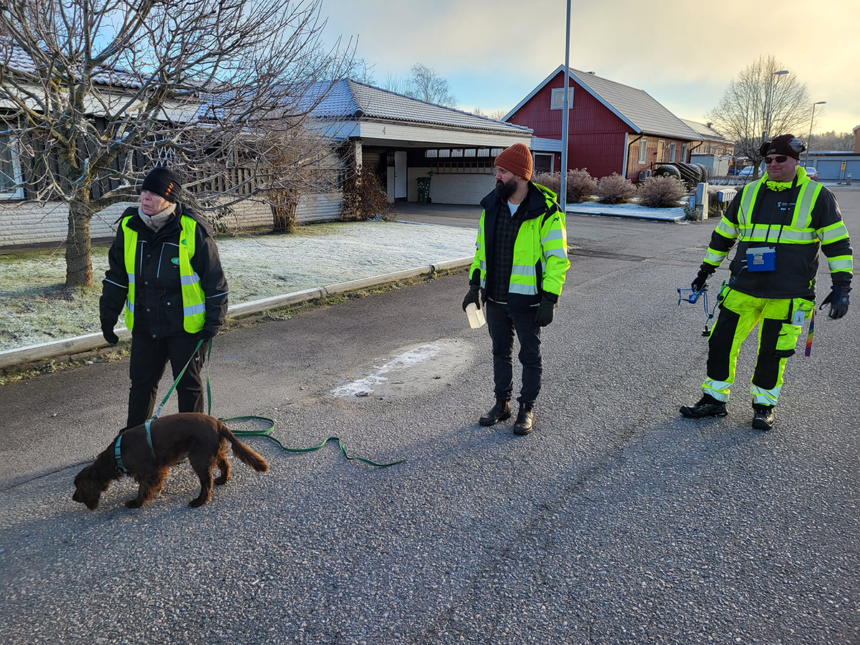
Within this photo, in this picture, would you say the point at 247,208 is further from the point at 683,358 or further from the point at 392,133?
the point at 683,358

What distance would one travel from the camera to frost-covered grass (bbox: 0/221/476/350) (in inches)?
259

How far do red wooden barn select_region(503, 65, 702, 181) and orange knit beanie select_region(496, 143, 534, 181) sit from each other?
1196 inches

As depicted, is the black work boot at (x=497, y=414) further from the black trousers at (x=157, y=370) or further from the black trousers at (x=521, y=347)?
the black trousers at (x=157, y=370)

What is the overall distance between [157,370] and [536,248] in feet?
8.72

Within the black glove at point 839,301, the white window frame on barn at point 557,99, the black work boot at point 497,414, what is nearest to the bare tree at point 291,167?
the black work boot at point 497,414

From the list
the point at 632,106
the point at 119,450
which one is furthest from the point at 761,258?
the point at 632,106

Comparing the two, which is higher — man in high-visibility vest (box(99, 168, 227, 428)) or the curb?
man in high-visibility vest (box(99, 168, 227, 428))

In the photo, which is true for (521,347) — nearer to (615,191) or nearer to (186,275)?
(186,275)

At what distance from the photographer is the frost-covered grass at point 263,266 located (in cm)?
657

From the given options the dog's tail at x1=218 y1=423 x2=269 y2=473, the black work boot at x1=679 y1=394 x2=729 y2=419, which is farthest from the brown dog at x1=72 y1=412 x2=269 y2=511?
the black work boot at x1=679 y1=394 x2=729 y2=419

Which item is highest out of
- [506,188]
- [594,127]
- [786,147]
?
[594,127]

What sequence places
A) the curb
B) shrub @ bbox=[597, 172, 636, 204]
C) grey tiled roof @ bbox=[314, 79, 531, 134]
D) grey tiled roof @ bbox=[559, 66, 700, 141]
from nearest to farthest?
the curb < grey tiled roof @ bbox=[314, 79, 531, 134] < shrub @ bbox=[597, 172, 636, 204] < grey tiled roof @ bbox=[559, 66, 700, 141]

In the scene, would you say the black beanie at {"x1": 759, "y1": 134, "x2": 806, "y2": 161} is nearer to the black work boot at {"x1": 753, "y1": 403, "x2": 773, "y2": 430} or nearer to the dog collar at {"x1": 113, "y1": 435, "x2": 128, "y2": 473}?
the black work boot at {"x1": 753, "y1": 403, "x2": 773, "y2": 430}

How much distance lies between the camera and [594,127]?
120 feet
